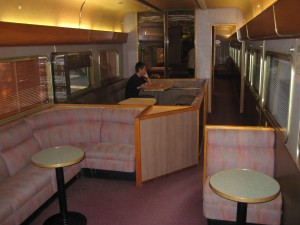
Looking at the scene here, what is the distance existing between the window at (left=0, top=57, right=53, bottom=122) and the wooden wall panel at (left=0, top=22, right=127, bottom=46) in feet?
1.26

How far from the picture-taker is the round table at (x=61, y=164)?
3.16m

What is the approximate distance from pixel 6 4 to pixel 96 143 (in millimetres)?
2177

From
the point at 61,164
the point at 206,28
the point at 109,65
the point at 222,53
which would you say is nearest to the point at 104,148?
the point at 61,164

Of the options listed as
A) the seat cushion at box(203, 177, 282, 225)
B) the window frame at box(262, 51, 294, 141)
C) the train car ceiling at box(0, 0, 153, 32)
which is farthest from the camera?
the train car ceiling at box(0, 0, 153, 32)

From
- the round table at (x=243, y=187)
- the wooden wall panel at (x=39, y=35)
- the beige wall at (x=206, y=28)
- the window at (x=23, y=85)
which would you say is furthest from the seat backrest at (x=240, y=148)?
the beige wall at (x=206, y=28)

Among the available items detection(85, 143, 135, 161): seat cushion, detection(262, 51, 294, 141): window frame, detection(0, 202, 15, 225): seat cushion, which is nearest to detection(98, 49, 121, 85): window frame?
detection(85, 143, 135, 161): seat cushion

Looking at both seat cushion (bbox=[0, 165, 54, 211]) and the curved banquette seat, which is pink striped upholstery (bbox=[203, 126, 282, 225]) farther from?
seat cushion (bbox=[0, 165, 54, 211])

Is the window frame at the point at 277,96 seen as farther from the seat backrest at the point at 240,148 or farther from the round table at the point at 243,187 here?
the round table at the point at 243,187

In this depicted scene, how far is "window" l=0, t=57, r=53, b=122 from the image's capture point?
13.0 feet

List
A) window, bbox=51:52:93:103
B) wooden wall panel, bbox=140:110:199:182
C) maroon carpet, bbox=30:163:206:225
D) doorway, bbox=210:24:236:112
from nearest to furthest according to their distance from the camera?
maroon carpet, bbox=30:163:206:225 < wooden wall panel, bbox=140:110:199:182 < window, bbox=51:52:93:103 < doorway, bbox=210:24:236:112

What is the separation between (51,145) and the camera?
4.44 metres

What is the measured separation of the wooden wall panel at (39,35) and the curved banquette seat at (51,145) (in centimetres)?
101

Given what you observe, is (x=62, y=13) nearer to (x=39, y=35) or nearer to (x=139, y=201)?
(x=39, y=35)

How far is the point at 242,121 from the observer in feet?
25.1
